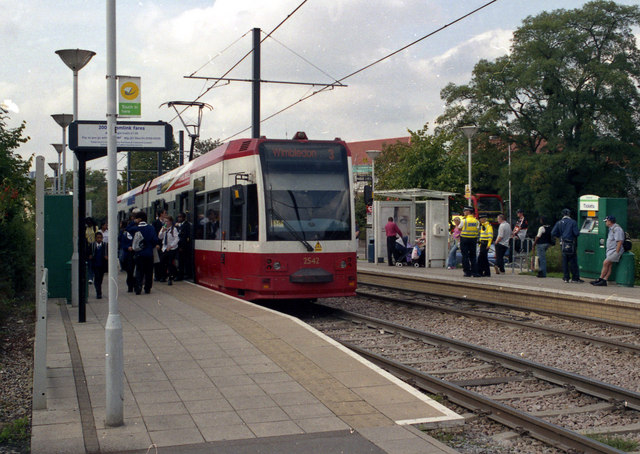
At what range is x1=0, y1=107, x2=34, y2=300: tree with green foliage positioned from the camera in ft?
47.5

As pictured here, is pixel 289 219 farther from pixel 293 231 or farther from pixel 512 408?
pixel 512 408

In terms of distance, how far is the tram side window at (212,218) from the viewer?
1493 cm

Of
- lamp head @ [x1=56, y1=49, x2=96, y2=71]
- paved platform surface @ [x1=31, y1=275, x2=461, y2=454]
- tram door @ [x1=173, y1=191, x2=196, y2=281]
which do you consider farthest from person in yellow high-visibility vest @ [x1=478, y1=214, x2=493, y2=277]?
lamp head @ [x1=56, y1=49, x2=96, y2=71]

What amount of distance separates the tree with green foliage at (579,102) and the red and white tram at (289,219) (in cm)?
3654

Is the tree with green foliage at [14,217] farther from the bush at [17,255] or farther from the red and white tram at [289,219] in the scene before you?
the red and white tram at [289,219]

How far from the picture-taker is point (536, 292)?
15.2 m

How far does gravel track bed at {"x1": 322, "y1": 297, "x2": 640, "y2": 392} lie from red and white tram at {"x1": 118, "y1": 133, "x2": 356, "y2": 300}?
1783 mm

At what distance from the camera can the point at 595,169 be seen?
4888 centimetres

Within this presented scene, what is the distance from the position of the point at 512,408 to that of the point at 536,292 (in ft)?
29.2

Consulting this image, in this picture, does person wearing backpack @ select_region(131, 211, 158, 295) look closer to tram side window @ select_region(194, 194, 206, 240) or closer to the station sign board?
tram side window @ select_region(194, 194, 206, 240)

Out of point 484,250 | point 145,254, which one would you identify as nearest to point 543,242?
point 484,250

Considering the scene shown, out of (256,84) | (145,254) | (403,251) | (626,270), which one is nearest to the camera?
(145,254)

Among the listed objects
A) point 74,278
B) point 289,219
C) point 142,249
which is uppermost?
point 289,219

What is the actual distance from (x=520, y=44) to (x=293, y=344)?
47.1 meters
